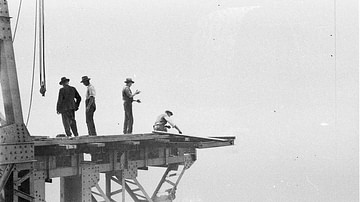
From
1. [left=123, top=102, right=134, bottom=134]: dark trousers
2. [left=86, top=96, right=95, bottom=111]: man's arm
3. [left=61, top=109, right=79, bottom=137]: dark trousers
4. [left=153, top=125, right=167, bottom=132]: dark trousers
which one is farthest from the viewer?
[left=153, top=125, right=167, bottom=132]: dark trousers

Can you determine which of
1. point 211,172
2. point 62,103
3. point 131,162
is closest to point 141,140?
point 131,162

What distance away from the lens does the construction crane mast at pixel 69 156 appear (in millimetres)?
9852

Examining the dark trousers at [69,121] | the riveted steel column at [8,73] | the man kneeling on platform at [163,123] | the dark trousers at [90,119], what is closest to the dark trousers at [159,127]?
the man kneeling on platform at [163,123]

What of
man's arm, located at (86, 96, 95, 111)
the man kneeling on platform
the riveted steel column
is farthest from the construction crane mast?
man's arm, located at (86, 96, 95, 111)

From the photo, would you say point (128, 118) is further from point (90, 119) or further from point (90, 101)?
point (90, 101)

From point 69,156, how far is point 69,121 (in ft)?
3.91

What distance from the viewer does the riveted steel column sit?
9.83 meters

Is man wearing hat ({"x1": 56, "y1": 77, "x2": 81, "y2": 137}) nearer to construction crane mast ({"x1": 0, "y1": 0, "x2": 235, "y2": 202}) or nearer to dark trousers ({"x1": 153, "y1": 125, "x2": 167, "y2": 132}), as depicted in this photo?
construction crane mast ({"x1": 0, "y1": 0, "x2": 235, "y2": 202})

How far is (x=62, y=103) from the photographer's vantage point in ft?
44.7

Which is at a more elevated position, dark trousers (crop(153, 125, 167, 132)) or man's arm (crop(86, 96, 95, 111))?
man's arm (crop(86, 96, 95, 111))

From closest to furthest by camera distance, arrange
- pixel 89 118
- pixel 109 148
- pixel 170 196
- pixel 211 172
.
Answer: pixel 109 148, pixel 89 118, pixel 170 196, pixel 211 172

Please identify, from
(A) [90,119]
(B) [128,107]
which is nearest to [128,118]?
(B) [128,107]

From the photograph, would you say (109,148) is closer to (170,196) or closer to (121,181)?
(121,181)

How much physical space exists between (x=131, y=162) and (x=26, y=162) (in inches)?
197
